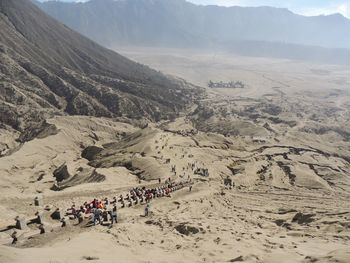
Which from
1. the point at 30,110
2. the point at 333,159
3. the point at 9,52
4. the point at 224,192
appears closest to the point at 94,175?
the point at 224,192

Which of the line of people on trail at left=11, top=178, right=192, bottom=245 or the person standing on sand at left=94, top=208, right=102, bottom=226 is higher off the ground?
the person standing on sand at left=94, top=208, right=102, bottom=226

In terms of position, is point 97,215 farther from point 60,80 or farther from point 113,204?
point 60,80

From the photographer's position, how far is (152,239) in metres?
19.6

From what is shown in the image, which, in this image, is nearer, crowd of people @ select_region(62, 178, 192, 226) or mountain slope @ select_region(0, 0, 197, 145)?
crowd of people @ select_region(62, 178, 192, 226)

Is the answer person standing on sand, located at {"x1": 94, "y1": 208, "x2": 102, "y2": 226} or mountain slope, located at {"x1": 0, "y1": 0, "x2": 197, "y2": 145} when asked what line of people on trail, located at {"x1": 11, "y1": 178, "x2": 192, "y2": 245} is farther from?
mountain slope, located at {"x1": 0, "y1": 0, "x2": 197, "y2": 145}

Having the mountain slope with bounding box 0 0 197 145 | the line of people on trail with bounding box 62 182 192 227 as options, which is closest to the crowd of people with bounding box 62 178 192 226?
the line of people on trail with bounding box 62 182 192 227

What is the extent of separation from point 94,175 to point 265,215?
16.6 metres

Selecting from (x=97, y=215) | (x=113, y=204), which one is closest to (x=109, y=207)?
(x=113, y=204)

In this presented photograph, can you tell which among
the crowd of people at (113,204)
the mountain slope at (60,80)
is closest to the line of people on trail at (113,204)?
the crowd of people at (113,204)

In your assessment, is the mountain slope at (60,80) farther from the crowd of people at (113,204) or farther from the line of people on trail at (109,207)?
the line of people on trail at (109,207)

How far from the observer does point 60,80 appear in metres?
87.2

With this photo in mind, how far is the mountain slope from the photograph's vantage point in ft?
245

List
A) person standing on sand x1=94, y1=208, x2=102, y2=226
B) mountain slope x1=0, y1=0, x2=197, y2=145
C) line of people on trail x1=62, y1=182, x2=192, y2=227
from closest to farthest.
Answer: person standing on sand x1=94, y1=208, x2=102, y2=226 < line of people on trail x1=62, y1=182, x2=192, y2=227 < mountain slope x1=0, y1=0, x2=197, y2=145

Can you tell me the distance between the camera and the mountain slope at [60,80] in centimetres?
7462
